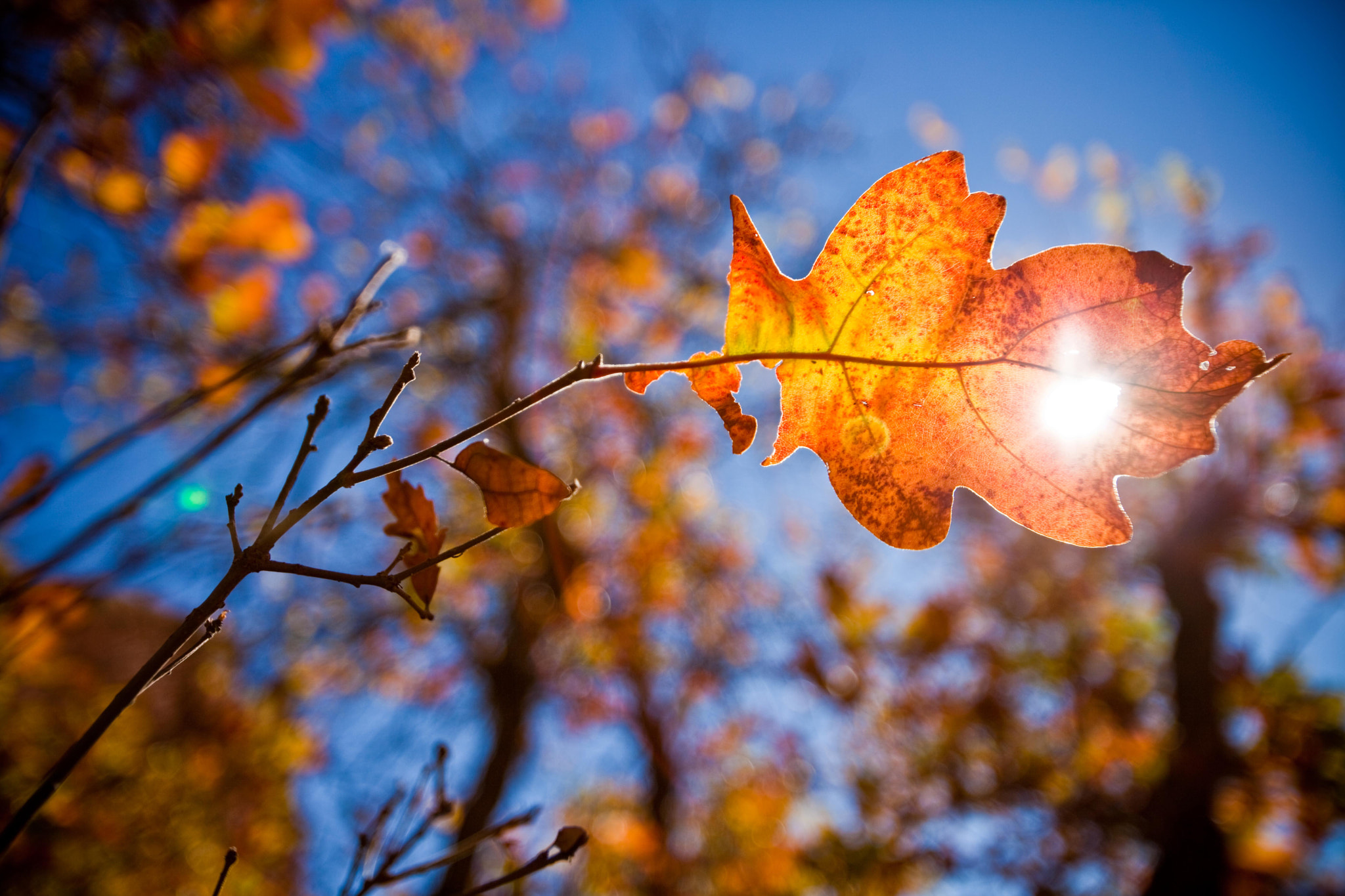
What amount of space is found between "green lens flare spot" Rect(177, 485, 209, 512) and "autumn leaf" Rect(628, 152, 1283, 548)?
1568 mm

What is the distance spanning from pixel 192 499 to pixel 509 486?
1.61 m

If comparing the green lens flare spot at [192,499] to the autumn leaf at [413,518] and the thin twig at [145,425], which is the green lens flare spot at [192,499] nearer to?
Answer: the thin twig at [145,425]

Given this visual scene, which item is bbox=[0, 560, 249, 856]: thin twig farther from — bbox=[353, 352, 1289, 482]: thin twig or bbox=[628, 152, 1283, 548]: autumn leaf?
bbox=[628, 152, 1283, 548]: autumn leaf

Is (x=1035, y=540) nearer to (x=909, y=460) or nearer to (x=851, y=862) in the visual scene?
(x=851, y=862)

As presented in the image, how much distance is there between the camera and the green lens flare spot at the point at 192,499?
1.51 metres

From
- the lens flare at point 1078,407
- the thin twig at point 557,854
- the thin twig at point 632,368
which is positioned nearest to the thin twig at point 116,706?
the thin twig at point 632,368

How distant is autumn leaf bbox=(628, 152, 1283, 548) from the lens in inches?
21.7

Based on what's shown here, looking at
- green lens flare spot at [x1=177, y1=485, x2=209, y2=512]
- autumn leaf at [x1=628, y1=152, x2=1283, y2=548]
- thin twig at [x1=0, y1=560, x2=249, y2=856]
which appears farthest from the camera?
green lens flare spot at [x1=177, y1=485, x2=209, y2=512]

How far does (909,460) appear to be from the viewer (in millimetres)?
640

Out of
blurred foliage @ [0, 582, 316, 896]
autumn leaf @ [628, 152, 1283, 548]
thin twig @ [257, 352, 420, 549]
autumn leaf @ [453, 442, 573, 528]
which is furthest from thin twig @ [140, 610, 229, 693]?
blurred foliage @ [0, 582, 316, 896]

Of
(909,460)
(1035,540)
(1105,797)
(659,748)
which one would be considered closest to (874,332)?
(909,460)

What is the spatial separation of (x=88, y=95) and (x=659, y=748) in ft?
23.1

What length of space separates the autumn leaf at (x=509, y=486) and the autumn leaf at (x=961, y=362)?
0.15 m

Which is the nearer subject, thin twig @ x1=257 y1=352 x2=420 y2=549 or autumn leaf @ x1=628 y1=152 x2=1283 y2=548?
thin twig @ x1=257 y1=352 x2=420 y2=549
